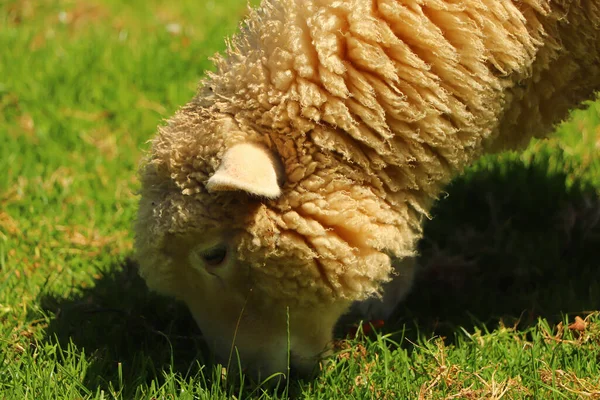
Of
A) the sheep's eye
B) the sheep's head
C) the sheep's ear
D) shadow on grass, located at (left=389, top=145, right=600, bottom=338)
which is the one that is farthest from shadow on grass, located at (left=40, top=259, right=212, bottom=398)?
shadow on grass, located at (left=389, top=145, right=600, bottom=338)

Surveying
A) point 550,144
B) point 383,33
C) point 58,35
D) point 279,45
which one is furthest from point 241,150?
point 58,35

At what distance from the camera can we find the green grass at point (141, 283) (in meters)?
3.30

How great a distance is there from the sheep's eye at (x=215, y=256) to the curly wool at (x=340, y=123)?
0.31 feet

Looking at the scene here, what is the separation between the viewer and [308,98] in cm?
302

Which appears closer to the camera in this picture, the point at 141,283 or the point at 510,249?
the point at 141,283

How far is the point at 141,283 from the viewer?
4105 millimetres

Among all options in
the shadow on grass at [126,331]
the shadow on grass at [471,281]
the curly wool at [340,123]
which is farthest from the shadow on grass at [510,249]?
the shadow on grass at [126,331]

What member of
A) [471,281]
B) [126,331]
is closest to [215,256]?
[126,331]

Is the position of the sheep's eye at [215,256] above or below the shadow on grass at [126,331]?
above

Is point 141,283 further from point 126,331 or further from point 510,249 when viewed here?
point 510,249

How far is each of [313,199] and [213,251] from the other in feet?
1.49

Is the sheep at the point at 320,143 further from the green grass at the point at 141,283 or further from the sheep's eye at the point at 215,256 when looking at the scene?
the green grass at the point at 141,283

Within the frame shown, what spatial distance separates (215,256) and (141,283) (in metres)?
1.02

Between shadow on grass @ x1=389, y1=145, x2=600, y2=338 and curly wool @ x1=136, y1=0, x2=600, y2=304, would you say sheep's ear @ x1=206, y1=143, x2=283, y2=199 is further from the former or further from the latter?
shadow on grass @ x1=389, y1=145, x2=600, y2=338
